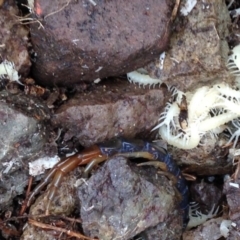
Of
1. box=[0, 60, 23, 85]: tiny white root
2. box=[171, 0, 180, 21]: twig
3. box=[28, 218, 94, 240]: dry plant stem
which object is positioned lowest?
box=[28, 218, 94, 240]: dry plant stem

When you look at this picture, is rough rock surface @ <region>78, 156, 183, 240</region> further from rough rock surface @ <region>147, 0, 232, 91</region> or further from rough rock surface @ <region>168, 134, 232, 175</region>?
rough rock surface @ <region>147, 0, 232, 91</region>

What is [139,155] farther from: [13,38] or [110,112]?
[13,38]

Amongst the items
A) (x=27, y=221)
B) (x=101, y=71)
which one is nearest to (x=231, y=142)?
(x=101, y=71)

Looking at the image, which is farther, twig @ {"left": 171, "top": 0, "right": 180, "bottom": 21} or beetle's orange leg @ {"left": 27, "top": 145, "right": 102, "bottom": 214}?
beetle's orange leg @ {"left": 27, "top": 145, "right": 102, "bottom": 214}

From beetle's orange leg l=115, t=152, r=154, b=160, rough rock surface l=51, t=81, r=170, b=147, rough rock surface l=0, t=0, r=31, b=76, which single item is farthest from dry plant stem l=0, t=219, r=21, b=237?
rough rock surface l=0, t=0, r=31, b=76

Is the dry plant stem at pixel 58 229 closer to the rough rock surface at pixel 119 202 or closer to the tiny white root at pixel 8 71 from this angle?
the rough rock surface at pixel 119 202

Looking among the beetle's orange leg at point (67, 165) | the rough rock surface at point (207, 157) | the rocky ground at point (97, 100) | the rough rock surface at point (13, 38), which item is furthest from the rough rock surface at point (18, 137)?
the rough rock surface at point (207, 157)

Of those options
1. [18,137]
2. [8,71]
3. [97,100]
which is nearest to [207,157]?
[97,100]
